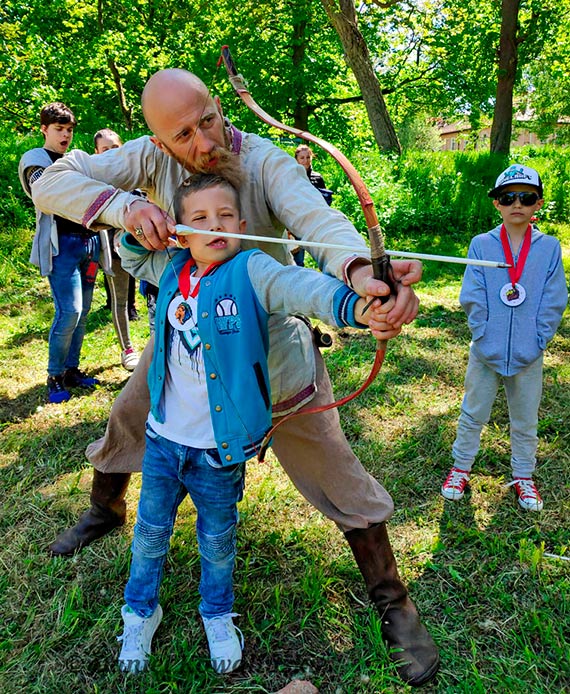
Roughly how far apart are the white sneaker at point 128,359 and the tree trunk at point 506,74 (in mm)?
10639

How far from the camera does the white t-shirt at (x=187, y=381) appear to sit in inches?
71.9

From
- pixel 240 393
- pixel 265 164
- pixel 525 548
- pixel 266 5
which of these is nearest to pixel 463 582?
pixel 525 548

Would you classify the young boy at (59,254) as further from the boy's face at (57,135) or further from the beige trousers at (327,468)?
the beige trousers at (327,468)

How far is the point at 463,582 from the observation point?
2471 millimetres

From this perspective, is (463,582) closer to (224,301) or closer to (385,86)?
(224,301)

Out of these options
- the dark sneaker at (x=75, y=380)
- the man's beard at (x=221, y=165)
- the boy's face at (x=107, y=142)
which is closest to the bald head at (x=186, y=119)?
the man's beard at (x=221, y=165)

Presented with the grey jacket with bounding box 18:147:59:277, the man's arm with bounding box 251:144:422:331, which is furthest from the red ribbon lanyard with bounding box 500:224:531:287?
the grey jacket with bounding box 18:147:59:277

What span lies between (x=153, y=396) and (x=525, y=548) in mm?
1944

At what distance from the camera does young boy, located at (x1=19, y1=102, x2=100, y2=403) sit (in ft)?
13.2

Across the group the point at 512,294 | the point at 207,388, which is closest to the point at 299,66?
the point at 512,294

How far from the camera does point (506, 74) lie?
12289mm

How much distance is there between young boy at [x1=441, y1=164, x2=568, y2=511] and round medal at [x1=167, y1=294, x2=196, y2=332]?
1731mm

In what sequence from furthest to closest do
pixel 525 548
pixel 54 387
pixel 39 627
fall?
1. pixel 54 387
2. pixel 525 548
3. pixel 39 627

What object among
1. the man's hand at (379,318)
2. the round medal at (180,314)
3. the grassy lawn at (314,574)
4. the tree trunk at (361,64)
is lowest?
the grassy lawn at (314,574)
